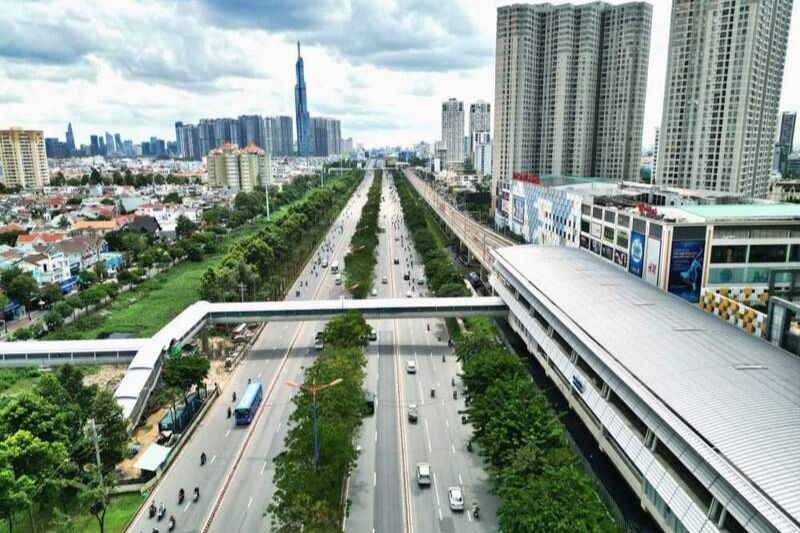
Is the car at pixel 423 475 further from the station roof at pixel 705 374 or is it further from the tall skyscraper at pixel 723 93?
the tall skyscraper at pixel 723 93

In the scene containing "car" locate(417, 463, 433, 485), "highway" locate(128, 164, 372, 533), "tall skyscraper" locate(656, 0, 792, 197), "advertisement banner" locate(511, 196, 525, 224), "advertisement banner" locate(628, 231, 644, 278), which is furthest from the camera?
"advertisement banner" locate(511, 196, 525, 224)

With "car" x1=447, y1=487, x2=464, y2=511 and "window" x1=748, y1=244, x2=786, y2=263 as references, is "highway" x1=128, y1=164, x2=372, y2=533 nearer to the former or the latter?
"car" x1=447, y1=487, x2=464, y2=511

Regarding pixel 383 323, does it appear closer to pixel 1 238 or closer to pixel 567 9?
pixel 1 238

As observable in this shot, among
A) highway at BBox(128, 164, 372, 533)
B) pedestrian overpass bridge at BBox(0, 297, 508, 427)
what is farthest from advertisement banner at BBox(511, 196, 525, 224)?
highway at BBox(128, 164, 372, 533)

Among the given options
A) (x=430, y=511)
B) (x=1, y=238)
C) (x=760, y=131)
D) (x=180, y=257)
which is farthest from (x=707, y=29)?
(x=1, y=238)

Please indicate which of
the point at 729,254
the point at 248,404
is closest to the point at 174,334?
the point at 248,404
